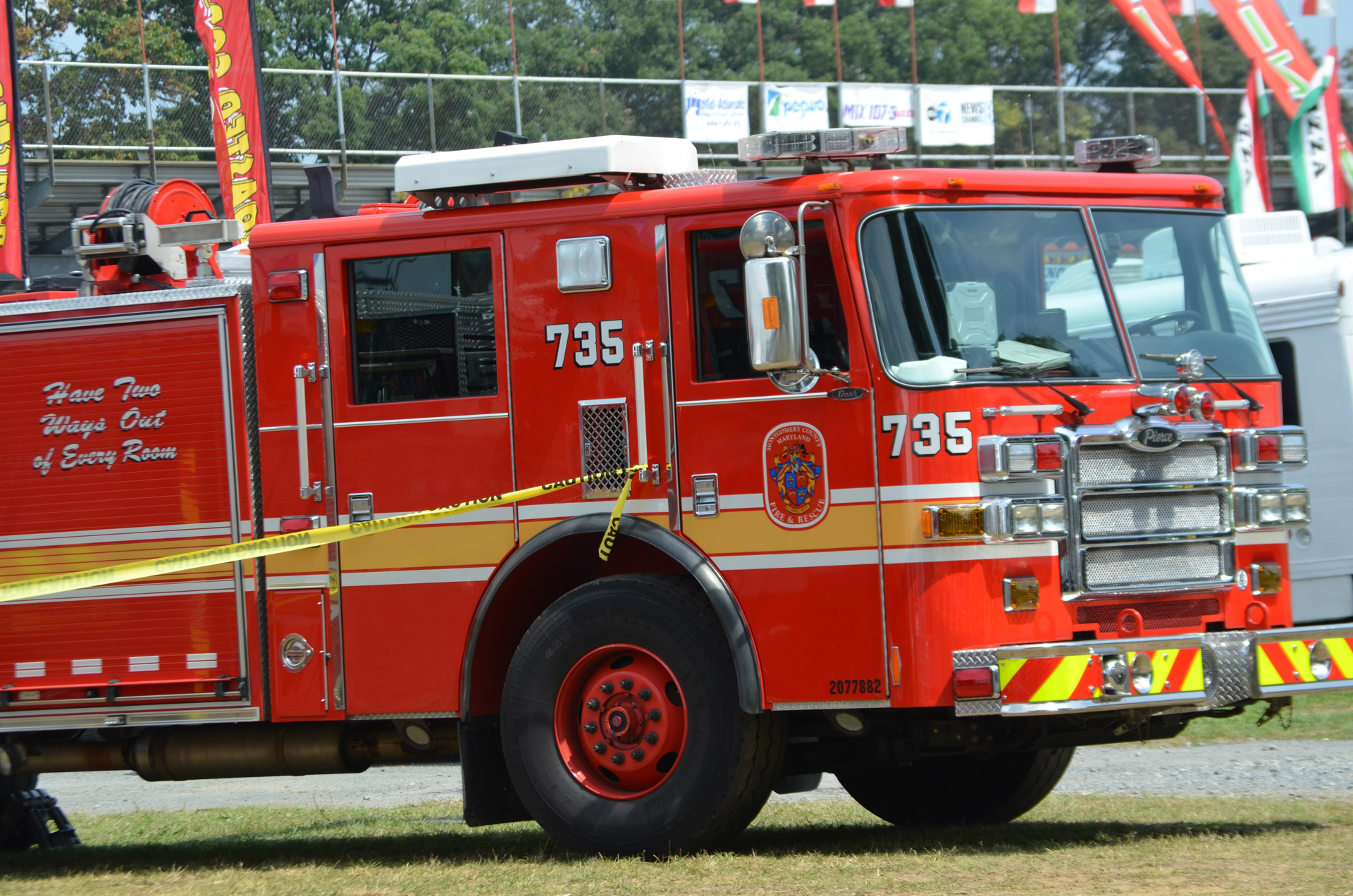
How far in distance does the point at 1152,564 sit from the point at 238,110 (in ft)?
42.4

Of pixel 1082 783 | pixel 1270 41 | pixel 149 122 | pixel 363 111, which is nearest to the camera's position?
pixel 1082 783

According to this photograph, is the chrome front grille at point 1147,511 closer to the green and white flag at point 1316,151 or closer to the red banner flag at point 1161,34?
the green and white flag at point 1316,151

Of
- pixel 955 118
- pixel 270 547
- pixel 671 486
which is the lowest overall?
pixel 270 547

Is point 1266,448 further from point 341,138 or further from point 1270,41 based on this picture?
point 1270,41

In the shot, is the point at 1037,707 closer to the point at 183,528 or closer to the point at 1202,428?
the point at 1202,428

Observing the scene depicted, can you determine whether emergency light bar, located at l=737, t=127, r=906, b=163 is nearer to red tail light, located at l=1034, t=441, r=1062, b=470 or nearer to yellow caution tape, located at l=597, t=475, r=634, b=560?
red tail light, located at l=1034, t=441, r=1062, b=470

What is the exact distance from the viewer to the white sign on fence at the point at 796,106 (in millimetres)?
30906

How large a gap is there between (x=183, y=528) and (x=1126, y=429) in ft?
14.6

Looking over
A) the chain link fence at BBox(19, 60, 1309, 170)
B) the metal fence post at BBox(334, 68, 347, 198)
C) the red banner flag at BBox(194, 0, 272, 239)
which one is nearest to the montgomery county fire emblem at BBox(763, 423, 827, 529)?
the red banner flag at BBox(194, 0, 272, 239)

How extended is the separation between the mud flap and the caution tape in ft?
3.22

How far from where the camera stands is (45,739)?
852 centimetres

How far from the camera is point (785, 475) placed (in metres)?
6.93

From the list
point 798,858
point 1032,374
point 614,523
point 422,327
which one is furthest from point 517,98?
point 798,858

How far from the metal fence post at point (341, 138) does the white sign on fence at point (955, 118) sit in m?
12.1
